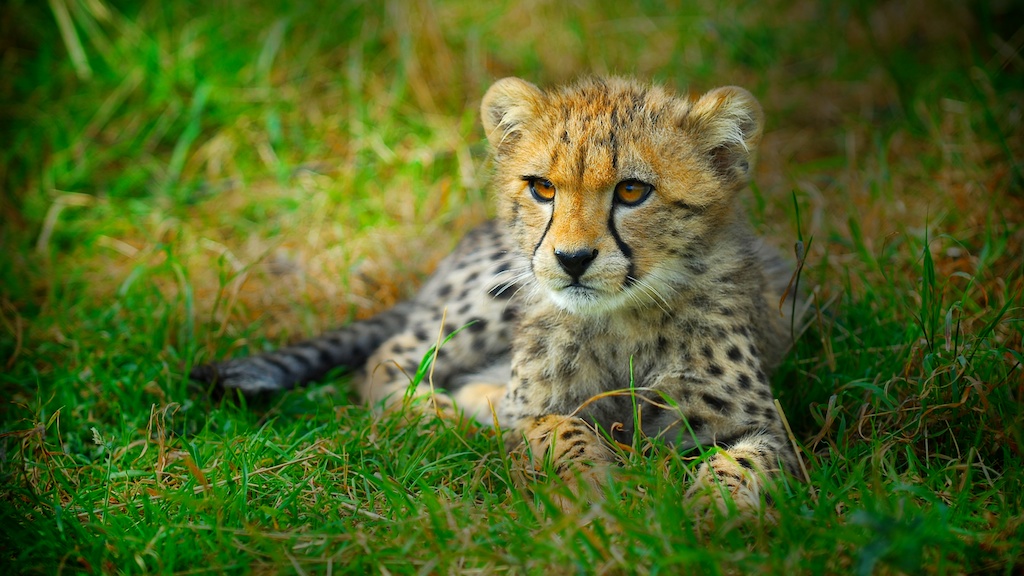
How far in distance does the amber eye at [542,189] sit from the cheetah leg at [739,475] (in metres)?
0.90

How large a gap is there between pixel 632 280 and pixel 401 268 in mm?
1907

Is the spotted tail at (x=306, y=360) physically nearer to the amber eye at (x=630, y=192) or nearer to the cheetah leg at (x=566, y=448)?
→ the cheetah leg at (x=566, y=448)

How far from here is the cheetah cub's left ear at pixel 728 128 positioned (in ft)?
8.87

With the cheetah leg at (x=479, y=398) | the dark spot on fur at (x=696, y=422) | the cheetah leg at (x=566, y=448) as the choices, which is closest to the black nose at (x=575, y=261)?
the cheetah leg at (x=566, y=448)

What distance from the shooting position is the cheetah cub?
100.0 inches

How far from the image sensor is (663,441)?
8.99 ft

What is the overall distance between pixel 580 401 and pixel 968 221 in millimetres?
2148

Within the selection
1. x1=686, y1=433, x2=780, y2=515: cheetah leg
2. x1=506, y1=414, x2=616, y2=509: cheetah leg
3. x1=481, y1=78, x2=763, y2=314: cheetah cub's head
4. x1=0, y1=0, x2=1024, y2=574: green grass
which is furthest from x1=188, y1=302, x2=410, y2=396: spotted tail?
x1=686, y1=433, x2=780, y2=515: cheetah leg

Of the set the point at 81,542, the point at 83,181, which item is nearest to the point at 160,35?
the point at 83,181

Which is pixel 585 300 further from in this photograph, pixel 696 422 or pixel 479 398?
pixel 479 398

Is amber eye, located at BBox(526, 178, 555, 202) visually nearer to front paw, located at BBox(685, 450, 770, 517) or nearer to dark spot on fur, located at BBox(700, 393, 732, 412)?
dark spot on fur, located at BBox(700, 393, 732, 412)

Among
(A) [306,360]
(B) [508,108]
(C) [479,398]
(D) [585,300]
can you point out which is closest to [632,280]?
(D) [585,300]

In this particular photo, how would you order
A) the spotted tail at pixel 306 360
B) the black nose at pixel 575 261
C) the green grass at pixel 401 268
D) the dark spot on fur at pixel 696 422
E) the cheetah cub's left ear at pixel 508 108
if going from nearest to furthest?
the green grass at pixel 401 268 < the black nose at pixel 575 261 < the dark spot on fur at pixel 696 422 < the cheetah cub's left ear at pixel 508 108 < the spotted tail at pixel 306 360

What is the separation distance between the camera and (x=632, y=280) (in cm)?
257
